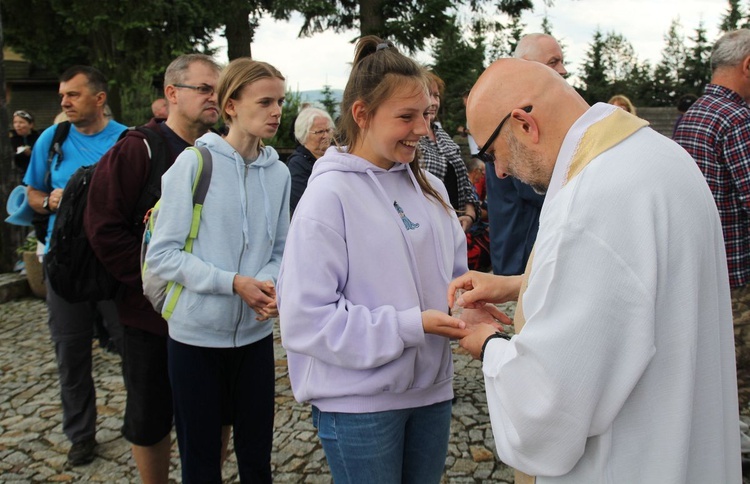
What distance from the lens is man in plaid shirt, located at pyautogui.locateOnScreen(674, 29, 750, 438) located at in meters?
3.65

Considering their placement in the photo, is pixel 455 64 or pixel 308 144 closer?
pixel 308 144

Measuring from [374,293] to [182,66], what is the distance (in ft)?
5.93

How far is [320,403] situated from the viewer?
2037mm

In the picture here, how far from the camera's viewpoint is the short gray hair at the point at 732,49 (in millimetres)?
3824

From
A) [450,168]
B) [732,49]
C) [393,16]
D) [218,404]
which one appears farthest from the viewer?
[393,16]

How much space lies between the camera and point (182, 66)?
3.16 metres

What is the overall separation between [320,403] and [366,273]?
1.46ft

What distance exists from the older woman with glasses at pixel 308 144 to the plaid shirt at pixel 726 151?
271 centimetres

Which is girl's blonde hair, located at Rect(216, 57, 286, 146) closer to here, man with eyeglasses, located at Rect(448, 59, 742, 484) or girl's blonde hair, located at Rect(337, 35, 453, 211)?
girl's blonde hair, located at Rect(337, 35, 453, 211)

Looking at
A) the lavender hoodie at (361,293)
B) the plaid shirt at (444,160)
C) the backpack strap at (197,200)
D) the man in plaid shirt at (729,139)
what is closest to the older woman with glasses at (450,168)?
the plaid shirt at (444,160)

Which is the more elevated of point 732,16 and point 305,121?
point 732,16

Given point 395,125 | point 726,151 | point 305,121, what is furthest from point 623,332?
point 305,121

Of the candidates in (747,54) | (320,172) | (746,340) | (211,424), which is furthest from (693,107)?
(211,424)

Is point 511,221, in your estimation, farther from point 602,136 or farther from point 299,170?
point 602,136
